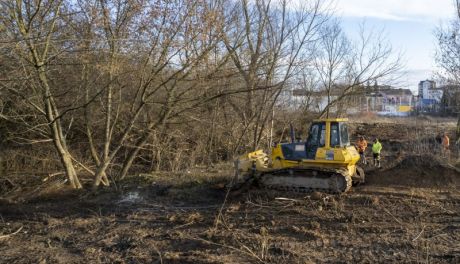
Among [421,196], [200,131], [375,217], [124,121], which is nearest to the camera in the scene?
[375,217]

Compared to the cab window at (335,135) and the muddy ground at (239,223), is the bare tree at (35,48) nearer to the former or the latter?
the muddy ground at (239,223)

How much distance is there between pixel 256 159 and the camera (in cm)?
1062

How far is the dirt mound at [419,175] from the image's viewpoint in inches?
402

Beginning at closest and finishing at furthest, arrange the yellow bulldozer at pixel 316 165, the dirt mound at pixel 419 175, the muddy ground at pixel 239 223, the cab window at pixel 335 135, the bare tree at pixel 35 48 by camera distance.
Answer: the muddy ground at pixel 239 223
the bare tree at pixel 35 48
the yellow bulldozer at pixel 316 165
the cab window at pixel 335 135
the dirt mound at pixel 419 175

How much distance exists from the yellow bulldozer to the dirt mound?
80 cm

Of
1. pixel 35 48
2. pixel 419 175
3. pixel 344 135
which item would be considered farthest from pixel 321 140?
pixel 35 48

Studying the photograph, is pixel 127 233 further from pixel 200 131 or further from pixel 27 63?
pixel 200 131

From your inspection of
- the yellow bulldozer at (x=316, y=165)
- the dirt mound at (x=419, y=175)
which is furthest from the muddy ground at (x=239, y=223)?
the yellow bulldozer at (x=316, y=165)

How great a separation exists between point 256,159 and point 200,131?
5686mm

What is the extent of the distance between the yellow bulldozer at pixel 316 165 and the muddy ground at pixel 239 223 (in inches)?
18.8

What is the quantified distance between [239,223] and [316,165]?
332cm

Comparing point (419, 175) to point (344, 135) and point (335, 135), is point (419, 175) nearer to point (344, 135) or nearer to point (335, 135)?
point (344, 135)

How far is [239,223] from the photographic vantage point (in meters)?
7.39

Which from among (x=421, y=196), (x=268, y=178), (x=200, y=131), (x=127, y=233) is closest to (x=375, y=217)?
(x=421, y=196)
